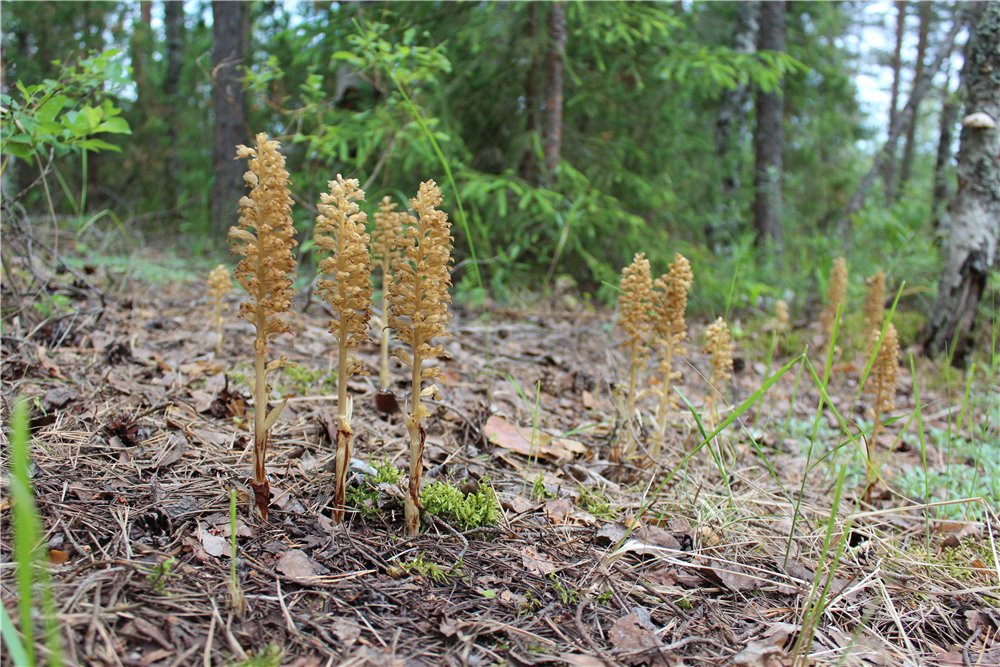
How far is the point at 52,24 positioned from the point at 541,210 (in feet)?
28.2

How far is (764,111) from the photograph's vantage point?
9.48 meters

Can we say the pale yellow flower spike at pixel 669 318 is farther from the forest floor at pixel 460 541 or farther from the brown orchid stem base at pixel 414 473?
the brown orchid stem base at pixel 414 473

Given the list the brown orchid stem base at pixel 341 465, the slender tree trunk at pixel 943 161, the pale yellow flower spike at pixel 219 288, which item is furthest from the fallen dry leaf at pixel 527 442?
the slender tree trunk at pixel 943 161

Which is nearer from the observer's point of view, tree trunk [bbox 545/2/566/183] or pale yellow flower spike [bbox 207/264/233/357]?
pale yellow flower spike [bbox 207/264/233/357]

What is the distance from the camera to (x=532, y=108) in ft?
20.3

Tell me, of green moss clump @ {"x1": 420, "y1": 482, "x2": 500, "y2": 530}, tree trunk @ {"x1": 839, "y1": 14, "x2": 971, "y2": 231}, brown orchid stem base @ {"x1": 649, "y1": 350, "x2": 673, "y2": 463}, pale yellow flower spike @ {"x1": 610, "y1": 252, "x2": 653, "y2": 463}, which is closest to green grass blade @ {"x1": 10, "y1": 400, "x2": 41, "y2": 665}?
green moss clump @ {"x1": 420, "y1": 482, "x2": 500, "y2": 530}

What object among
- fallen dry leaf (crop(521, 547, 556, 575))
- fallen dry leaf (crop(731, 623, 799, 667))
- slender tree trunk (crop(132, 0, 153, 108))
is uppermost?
slender tree trunk (crop(132, 0, 153, 108))

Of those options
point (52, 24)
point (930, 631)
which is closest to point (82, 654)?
point (930, 631)

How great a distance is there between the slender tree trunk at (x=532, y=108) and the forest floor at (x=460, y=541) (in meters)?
3.23

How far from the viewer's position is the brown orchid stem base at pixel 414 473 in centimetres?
185

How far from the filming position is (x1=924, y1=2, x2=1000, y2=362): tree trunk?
4.90 meters

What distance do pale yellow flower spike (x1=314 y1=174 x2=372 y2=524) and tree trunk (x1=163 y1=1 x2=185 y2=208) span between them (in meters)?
10.3

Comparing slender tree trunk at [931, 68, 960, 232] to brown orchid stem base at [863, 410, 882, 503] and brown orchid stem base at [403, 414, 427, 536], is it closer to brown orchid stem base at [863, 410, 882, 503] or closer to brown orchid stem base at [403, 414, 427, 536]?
brown orchid stem base at [863, 410, 882, 503]

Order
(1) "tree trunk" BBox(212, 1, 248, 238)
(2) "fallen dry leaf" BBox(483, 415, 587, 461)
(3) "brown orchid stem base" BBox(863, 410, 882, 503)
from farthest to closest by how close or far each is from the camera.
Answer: (1) "tree trunk" BBox(212, 1, 248, 238), (2) "fallen dry leaf" BBox(483, 415, 587, 461), (3) "brown orchid stem base" BBox(863, 410, 882, 503)
